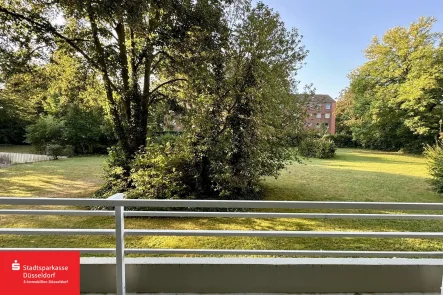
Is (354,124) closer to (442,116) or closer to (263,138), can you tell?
(442,116)

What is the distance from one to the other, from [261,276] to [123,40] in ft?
18.2

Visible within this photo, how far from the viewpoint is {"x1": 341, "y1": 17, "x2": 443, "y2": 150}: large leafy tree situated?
16328 millimetres

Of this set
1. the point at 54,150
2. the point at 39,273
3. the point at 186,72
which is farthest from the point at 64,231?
the point at 54,150

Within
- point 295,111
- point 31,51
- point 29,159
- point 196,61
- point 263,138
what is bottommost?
point 29,159

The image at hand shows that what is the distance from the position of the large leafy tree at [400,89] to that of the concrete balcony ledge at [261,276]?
64.3 feet

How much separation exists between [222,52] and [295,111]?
208 cm

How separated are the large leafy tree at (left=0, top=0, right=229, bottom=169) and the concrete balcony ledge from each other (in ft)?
12.1

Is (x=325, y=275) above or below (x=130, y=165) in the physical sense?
below

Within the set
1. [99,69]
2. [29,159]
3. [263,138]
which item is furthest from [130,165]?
[29,159]

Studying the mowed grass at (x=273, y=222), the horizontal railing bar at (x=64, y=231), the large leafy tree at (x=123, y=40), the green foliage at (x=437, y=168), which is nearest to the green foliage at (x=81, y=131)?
the mowed grass at (x=273, y=222)

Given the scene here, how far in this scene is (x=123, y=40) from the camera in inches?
209

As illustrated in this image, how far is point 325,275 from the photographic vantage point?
1745 millimetres

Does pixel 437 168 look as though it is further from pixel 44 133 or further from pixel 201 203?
pixel 44 133

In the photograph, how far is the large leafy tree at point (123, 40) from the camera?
422cm
